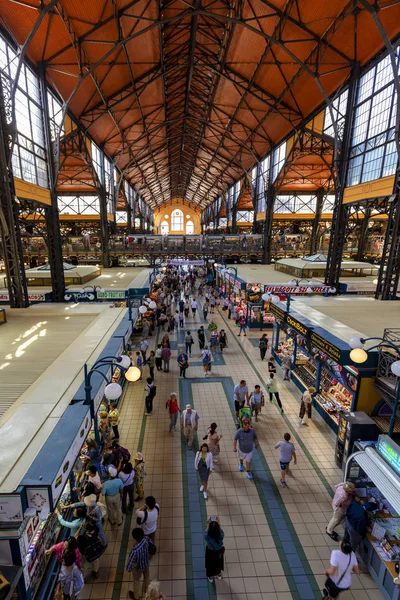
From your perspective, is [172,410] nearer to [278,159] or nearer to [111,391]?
[111,391]

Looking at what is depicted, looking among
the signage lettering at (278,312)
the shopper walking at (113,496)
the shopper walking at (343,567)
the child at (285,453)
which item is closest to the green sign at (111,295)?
the signage lettering at (278,312)

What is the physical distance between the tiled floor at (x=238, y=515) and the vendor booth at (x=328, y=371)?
30.3 inches

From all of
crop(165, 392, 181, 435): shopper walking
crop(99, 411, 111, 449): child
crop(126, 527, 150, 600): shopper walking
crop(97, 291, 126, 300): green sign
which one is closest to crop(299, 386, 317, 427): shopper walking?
crop(165, 392, 181, 435): shopper walking

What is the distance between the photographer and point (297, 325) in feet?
35.1

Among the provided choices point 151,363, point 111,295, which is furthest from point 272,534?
point 111,295

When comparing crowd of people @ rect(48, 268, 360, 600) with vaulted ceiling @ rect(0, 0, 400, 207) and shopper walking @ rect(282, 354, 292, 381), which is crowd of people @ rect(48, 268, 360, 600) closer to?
shopper walking @ rect(282, 354, 292, 381)

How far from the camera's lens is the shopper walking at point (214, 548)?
5.12m

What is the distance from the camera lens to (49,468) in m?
4.00

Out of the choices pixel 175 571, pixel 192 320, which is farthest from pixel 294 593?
pixel 192 320

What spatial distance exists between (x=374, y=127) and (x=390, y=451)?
1584cm

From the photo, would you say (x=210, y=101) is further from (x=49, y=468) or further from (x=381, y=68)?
(x=49, y=468)

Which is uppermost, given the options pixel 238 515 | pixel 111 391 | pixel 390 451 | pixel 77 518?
pixel 111 391

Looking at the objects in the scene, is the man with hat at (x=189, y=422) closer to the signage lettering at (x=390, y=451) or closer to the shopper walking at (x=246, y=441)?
the shopper walking at (x=246, y=441)

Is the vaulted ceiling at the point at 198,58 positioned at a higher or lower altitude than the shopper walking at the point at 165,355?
higher
